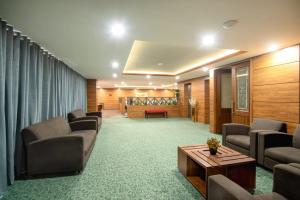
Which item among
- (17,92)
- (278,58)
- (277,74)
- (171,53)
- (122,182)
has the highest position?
(171,53)

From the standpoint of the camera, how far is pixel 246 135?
3.68 meters

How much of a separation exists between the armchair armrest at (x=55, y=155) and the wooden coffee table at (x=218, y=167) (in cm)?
168

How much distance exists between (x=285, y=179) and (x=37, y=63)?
405 cm

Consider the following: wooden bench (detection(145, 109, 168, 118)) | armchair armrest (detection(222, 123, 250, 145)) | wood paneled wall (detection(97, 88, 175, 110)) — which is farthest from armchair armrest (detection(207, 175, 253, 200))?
wood paneled wall (detection(97, 88, 175, 110))

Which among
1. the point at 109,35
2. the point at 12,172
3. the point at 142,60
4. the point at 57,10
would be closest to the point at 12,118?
the point at 12,172

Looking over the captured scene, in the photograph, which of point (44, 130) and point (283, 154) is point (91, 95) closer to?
point (44, 130)

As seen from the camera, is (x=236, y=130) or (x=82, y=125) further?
(x=82, y=125)

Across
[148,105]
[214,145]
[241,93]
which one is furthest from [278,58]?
[148,105]

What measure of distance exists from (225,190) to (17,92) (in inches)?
116

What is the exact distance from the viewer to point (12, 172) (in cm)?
235

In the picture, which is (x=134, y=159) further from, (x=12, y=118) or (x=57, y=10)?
(x=57, y=10)

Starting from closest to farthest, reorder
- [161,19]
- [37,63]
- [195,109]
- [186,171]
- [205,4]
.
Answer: [205,4], [161,19], [186,171], [37,63], [195,109]

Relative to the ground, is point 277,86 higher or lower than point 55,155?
higher

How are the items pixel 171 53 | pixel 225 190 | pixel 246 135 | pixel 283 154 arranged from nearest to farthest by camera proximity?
pixel 225 190, pixel 283 154, pixel 246 135, pixel 171 53
